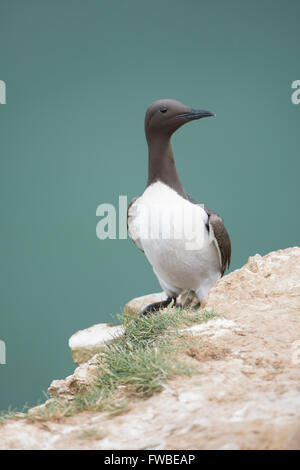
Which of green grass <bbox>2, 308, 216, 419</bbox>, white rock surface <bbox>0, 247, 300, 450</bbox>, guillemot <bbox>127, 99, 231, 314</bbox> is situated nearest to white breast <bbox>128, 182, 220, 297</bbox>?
guillemot <bbox>127, 99, 231, 314</bbox>

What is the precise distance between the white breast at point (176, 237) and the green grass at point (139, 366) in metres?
1.06

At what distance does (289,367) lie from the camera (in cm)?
212

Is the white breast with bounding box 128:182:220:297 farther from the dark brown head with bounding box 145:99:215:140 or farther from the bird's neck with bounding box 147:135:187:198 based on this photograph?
the dark brown head with bounding box 145:99:215:140

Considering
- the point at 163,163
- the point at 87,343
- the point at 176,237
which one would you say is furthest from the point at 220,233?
the point at 87,343

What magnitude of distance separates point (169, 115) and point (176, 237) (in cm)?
95

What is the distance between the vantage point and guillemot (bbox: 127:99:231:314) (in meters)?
3.83

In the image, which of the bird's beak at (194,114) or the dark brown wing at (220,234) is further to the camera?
the dark brown wing at (220,234)

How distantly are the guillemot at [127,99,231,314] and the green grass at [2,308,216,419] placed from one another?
1072 mm

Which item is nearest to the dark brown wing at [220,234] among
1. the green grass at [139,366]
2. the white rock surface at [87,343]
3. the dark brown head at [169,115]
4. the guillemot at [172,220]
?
the guillemot at [172,220]

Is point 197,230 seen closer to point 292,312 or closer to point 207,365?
point 292,312

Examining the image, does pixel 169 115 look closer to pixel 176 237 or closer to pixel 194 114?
pixel 194 114

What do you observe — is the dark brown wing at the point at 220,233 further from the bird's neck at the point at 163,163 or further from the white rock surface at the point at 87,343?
the white rock surface at the point at 87,343

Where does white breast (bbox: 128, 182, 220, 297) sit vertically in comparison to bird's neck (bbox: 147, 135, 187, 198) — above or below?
below

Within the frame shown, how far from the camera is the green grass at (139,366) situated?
80.3 inches
